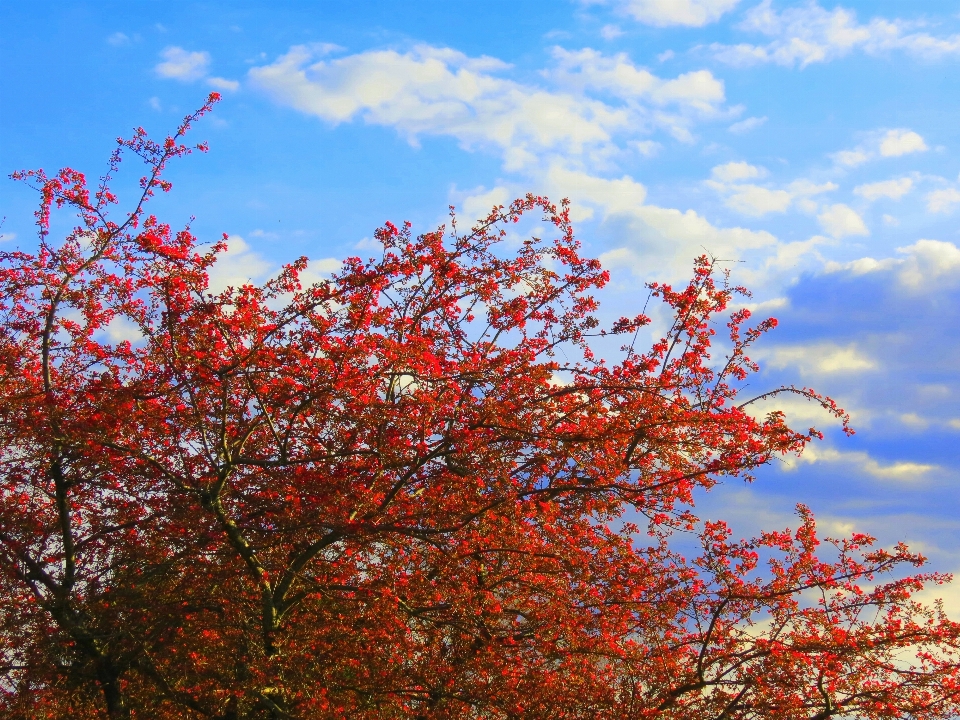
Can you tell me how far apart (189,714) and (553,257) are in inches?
286

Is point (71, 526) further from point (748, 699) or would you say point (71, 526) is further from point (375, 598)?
point (748, 699)

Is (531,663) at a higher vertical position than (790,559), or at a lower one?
lower

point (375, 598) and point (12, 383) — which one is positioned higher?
point (12, 383)

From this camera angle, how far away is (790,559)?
11.4 metres

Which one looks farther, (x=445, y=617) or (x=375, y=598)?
(x=445, y=617)

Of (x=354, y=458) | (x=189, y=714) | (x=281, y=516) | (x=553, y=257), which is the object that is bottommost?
(x=189, y=714)

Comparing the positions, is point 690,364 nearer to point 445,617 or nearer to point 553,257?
point 553,257

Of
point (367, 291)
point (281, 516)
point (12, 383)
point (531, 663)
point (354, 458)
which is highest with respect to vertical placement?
point (367, 291)

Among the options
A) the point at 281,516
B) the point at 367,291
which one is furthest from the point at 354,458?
the point at 367,291

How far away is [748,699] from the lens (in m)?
10.2

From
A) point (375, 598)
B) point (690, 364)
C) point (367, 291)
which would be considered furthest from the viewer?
point (690, 364)

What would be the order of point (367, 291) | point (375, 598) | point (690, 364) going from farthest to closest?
point (690, 364), point (367, 291), point (375, 598)

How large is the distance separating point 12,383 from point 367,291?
205 inches

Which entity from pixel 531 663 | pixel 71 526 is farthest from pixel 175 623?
pixel 531 663
